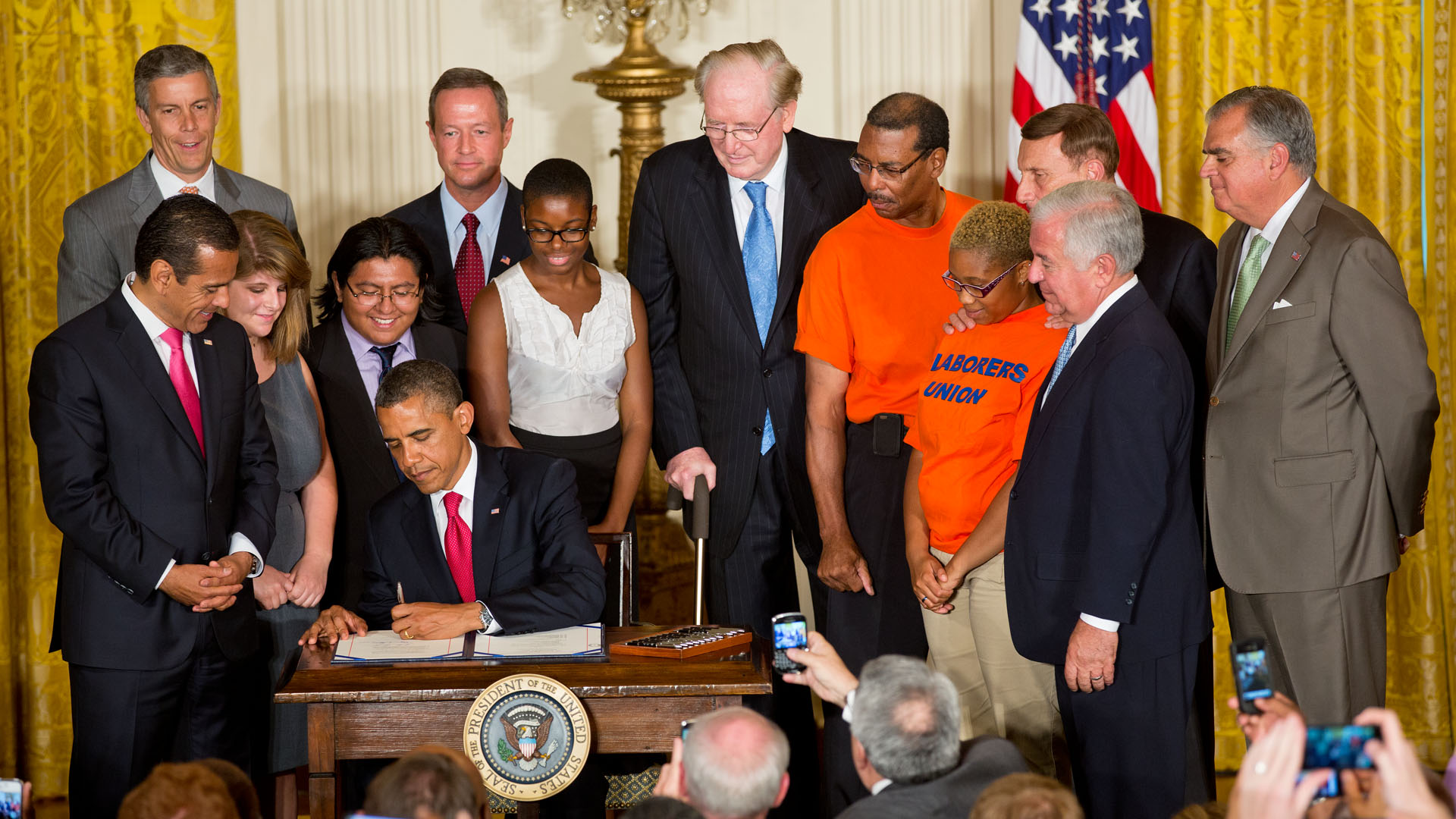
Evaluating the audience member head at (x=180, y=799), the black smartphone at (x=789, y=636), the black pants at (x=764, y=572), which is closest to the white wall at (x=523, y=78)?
the black pants at (x=764, y=572)

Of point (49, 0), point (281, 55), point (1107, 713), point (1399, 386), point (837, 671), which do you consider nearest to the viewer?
point (837, 671)

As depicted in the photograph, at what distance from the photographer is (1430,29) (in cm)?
482

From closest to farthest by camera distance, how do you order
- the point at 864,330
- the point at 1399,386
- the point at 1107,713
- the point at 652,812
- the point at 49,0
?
the point at 652,812 → the point at 1107,713 → the point at 1399,386 → the point at 864,330 → the point at 49,0

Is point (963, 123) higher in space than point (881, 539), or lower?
higher

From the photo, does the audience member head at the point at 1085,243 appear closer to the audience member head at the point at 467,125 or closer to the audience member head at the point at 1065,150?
the audience member head at the point at 1065,150

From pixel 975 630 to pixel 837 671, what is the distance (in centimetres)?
72

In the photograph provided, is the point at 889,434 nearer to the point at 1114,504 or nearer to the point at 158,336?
the point at 1114,504

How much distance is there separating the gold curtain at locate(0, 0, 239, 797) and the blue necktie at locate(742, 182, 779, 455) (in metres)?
2.11

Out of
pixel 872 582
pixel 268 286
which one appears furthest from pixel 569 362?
pixel 872 582

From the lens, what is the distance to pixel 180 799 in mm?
2100

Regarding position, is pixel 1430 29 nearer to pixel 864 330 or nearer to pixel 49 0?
pixel 864 330

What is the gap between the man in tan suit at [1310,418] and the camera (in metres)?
3.22

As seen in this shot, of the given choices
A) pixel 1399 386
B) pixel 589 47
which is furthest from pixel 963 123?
pixel 1399 386

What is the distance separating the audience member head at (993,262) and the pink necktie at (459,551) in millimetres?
1248
